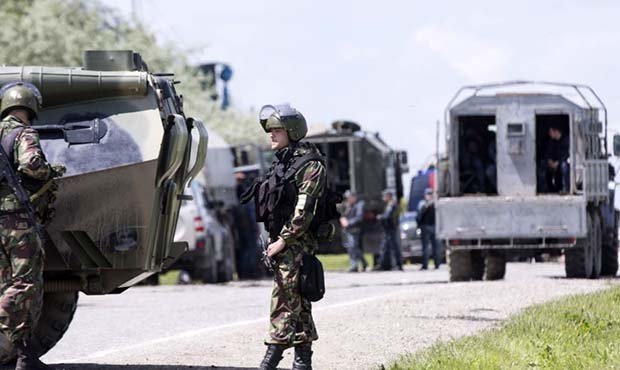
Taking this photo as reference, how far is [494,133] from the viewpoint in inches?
1110

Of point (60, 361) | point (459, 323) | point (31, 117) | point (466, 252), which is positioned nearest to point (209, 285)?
point (466, 252)

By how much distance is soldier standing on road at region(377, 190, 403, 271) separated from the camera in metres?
38.2

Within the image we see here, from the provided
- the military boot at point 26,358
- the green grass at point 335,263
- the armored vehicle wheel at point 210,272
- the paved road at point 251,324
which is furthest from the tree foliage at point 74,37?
the military boot at point 26,358

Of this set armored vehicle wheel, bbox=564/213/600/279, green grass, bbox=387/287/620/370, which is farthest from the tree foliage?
green grass, bbox=387/287/620/370

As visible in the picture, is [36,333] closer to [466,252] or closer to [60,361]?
[60,361]

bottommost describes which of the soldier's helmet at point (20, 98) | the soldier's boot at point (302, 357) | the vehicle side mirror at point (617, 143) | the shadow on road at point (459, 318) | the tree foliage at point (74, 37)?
the shadow on road at point (459, 318)

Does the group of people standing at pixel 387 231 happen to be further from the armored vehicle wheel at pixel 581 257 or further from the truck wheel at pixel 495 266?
the armored vehicle wheel at pixel 581 257

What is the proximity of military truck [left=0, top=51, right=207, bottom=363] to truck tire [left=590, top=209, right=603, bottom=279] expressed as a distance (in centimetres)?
1486

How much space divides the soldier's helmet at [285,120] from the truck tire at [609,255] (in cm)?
1728

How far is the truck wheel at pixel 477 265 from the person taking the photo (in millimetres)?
27312

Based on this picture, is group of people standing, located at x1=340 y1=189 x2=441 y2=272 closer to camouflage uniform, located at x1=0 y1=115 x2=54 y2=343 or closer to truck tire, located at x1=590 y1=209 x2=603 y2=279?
truck tire, located at x1=590 y1=209 x2=603 y2=279

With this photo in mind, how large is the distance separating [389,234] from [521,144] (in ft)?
36.6

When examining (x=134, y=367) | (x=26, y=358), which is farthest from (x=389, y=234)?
(x=26, y=358)

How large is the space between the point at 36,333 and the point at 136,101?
181 cm
